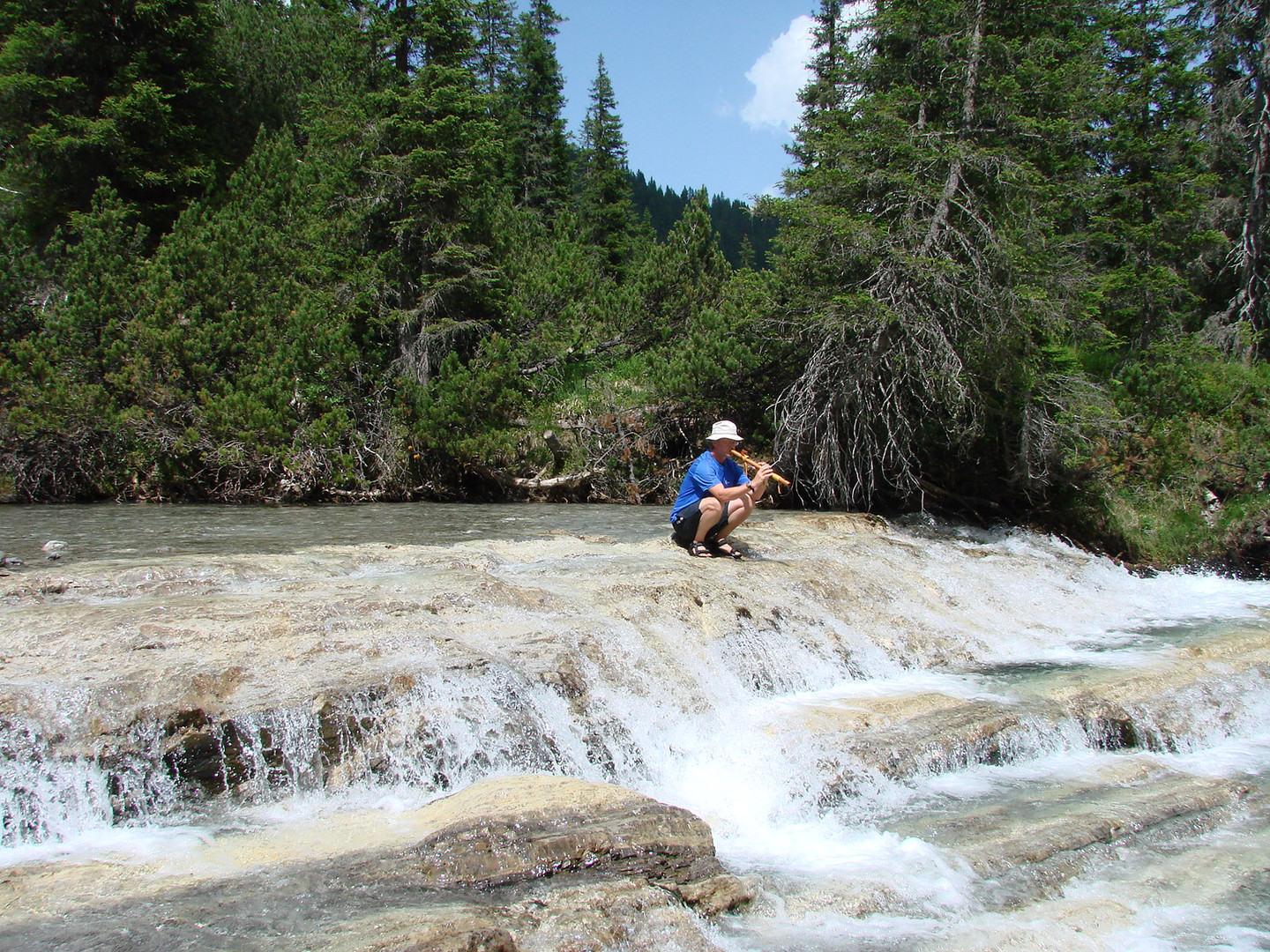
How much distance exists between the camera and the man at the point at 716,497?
785 cm

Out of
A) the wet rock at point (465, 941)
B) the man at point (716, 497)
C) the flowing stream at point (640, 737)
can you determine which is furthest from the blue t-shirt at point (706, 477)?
the wet rock at point (465, 941)

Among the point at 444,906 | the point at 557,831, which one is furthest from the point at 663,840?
the point at 444,906

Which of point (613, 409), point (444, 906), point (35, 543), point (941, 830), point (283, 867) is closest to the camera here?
point (444, 906)

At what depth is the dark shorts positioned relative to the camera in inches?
319

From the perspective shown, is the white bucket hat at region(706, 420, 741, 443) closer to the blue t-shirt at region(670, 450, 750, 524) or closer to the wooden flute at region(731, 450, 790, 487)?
the blue t-shirt at region(670, 450, 750, 524)

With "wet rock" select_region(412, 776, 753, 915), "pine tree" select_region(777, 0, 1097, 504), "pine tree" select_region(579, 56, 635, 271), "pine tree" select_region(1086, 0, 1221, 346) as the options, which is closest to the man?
"pine tree" select_region(777, 0, 1097, 504)

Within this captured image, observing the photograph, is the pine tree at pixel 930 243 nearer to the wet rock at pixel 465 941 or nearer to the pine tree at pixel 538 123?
the wet rock at pixel 465 941

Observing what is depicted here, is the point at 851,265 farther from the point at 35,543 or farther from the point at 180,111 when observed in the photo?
the point at 180,111

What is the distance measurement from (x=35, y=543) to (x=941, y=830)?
8.00 meters

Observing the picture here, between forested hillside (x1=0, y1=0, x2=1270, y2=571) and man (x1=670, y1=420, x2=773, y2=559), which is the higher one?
forested hillside (x1=0, y1=0, x2=1270, y2=571)

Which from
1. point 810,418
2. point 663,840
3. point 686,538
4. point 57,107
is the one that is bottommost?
point 663,840

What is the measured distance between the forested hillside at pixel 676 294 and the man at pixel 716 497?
154 inches

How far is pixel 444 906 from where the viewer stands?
3191 mm

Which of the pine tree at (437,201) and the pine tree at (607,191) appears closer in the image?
the pine tree at (437,201)
